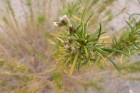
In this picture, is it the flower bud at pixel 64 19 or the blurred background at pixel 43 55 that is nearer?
the flower bud at pixel 64 19

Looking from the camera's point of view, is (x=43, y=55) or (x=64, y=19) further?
(x=43, y=55)

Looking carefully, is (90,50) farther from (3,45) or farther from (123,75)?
(3,45)

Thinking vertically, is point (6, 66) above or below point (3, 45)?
below

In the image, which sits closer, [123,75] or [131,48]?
[131,48]

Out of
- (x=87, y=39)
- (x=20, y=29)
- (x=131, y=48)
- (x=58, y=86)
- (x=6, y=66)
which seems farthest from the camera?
(x=20, y=29)

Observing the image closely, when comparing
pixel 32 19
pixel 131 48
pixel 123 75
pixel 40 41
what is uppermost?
pixel 32 19

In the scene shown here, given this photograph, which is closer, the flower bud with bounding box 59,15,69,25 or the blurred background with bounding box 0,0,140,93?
the flower bud with bounding box 59,15,69,25

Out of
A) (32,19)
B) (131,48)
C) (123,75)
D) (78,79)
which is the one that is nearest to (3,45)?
(32,19)

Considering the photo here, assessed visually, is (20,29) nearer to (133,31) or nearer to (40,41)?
(40,41)

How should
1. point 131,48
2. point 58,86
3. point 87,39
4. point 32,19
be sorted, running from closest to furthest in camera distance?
point 87,39 → point 131,48 → point 58,86 → point 32,19
